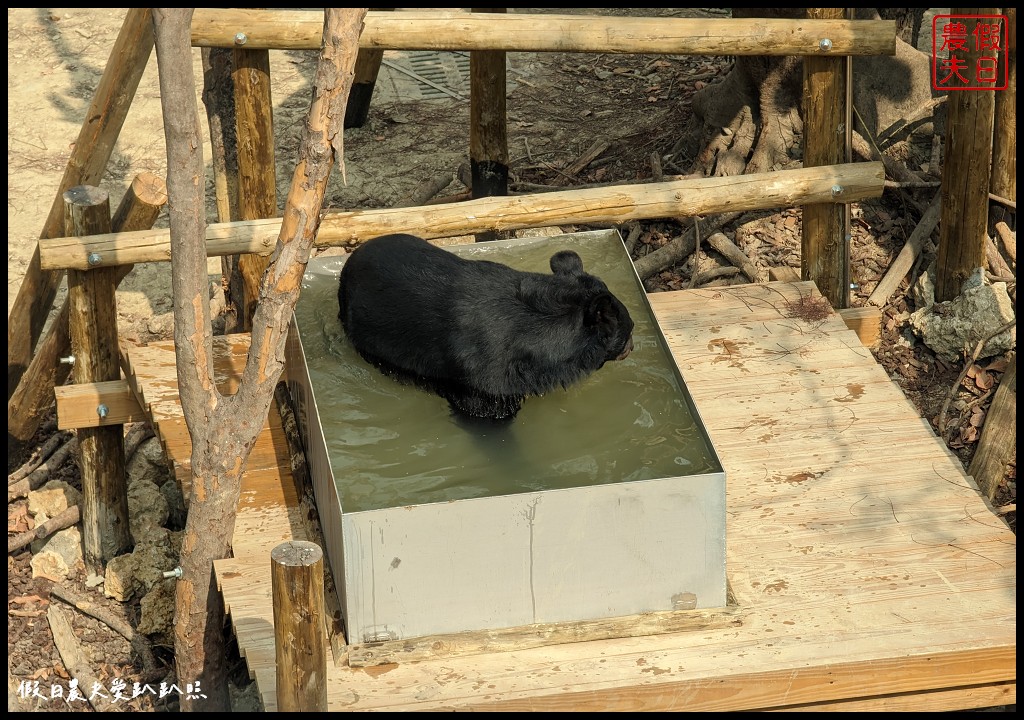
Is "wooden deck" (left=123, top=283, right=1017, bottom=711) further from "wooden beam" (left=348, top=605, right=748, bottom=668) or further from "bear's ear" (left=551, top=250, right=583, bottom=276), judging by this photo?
"bear's ear" (left=551, top=250, right=583, bottom=276)

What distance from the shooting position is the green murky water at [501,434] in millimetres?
4656

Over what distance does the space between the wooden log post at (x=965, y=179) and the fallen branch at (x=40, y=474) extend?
5315mm

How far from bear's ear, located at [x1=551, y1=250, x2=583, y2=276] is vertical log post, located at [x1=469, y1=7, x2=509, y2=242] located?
2735 millimetres

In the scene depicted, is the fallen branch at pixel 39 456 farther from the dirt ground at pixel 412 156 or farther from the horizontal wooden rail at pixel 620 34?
the horizontal wooden rail at pixel 620 34

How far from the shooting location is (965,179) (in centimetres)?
720

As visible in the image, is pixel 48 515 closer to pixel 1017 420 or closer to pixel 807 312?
pixel 807 312

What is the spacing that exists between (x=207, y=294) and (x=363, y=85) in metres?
5.56

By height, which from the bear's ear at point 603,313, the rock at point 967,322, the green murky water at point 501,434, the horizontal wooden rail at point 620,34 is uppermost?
the horizontal wooden rail at point 620,34

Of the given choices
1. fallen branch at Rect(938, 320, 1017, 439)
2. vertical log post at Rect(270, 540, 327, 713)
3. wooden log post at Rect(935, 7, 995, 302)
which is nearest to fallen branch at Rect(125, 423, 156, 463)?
vertical log post at Rect(270, 540, 327, 713)

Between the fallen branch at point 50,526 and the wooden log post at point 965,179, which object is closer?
the wooden log post at point 965,179

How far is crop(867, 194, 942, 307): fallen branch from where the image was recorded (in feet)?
26.7

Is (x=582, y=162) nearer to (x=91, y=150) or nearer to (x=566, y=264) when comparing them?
(x=91, y=150)

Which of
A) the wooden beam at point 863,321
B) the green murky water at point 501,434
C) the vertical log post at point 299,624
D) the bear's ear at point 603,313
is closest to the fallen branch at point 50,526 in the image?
the green murky water at point 501,434

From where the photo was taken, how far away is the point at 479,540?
448cm
